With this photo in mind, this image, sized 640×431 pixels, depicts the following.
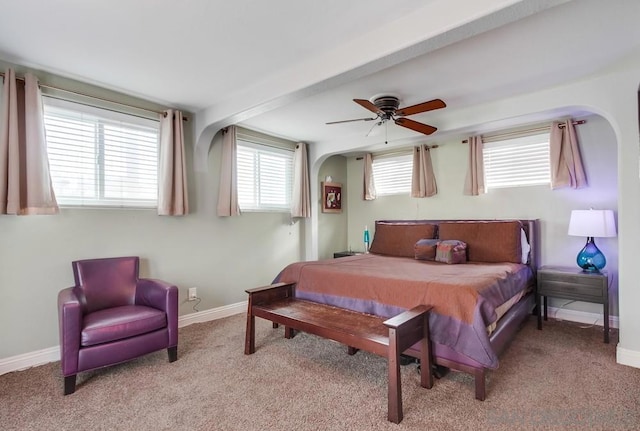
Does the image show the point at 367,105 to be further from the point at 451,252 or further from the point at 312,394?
the point at 312,394

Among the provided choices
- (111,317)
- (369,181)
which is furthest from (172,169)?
(369,181)

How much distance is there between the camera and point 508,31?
209cm

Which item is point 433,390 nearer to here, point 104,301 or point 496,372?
point 496,372

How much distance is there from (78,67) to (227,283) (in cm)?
261

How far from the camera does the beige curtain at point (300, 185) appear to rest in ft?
15.6

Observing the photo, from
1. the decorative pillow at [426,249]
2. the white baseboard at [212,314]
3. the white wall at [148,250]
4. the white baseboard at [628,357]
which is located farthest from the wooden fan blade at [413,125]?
the white baseboard at [212,314]

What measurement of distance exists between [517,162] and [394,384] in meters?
3.30

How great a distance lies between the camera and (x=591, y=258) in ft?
10.5

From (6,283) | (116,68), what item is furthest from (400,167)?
(6,283)

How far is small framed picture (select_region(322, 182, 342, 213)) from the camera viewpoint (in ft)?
17.2

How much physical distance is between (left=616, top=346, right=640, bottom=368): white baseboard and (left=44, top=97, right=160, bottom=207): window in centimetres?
435

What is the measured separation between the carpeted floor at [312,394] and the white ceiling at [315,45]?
2208 mm

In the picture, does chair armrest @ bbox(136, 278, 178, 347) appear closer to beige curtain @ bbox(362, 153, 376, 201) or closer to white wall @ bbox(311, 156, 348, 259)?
white wall @ bbox(311, 156, 348, 259)

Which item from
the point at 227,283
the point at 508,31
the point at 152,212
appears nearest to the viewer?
the point at 508,31
